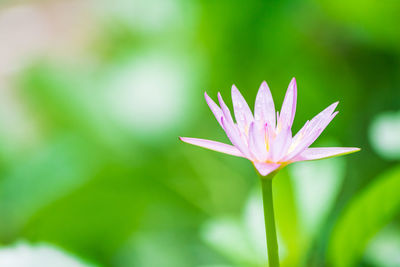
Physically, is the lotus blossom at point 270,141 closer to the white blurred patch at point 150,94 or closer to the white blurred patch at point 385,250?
the white blurred patch at point 385,250

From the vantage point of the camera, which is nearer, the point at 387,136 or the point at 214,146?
the point at 214,146

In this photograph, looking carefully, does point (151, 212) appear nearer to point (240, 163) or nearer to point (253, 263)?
point (240, 163)

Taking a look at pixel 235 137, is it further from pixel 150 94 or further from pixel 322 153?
pixel 150 94

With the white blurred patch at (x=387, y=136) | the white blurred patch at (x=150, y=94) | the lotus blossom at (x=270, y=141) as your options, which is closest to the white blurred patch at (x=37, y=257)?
the lotus blossom at (x=270, y=141)

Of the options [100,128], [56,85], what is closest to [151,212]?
[100,128]

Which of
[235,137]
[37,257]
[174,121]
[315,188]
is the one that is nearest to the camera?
[235,137]

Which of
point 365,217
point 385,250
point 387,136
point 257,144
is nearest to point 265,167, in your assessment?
point 257,144
